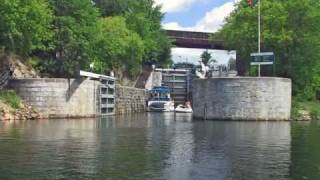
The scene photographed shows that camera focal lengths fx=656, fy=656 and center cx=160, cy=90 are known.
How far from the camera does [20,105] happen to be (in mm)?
67688

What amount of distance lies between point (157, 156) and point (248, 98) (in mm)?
36059

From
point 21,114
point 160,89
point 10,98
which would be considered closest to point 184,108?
point 160,89

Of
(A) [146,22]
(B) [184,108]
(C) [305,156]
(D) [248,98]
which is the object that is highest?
(A) [146,22]

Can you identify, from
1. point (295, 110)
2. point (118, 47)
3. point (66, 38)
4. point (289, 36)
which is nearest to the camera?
point (295, 110)

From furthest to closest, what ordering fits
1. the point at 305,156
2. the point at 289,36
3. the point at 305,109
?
the point at 289,36 < the point at 305,109 < the point at 305,156

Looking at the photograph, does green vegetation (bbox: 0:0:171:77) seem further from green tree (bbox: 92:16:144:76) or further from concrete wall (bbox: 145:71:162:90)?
concrete wall (bbox: 145:71:162:90)

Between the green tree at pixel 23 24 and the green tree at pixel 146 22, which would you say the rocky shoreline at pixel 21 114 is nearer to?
the green tree at pixel 23 24

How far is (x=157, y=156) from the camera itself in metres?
30.2

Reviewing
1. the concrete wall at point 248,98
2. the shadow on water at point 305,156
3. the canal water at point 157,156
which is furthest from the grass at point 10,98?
the shadow on water at point 305,156

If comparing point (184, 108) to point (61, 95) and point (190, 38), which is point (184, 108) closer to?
point (61, 95)

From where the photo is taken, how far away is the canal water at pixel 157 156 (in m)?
24.6

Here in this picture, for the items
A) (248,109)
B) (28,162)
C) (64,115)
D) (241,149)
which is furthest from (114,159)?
(64,115)

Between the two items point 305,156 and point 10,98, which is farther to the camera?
point 10,98

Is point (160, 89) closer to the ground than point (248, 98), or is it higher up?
higher up
